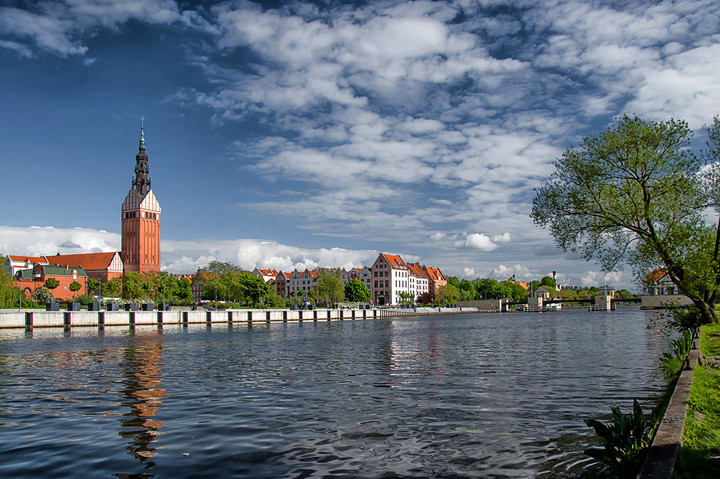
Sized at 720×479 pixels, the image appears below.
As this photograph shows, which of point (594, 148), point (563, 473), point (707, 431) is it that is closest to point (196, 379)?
point (563, 473)

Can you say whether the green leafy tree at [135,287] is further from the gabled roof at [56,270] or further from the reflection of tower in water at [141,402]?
the reflection of tower in water at [141,402]

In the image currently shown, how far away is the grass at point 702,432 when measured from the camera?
729cm

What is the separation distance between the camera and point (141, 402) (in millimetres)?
16094

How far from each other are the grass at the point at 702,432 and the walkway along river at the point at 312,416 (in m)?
1.64

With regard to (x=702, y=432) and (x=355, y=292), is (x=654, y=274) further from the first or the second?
(x=355, y=292)

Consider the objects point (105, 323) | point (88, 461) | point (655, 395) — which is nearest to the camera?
point (88, 461)

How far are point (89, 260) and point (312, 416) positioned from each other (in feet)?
651

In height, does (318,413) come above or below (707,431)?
below

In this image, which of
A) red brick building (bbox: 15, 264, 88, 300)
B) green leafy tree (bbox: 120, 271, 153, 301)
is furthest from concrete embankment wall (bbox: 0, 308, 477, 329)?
red brick building (bbox: 15, 264, 88, 300)

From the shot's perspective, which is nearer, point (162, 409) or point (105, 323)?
point (162, 409)

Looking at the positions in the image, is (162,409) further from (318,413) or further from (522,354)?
(522,354)

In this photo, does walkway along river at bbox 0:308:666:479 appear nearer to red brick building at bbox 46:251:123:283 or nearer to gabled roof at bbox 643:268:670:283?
gabled roof at bbox 643:268:670:283

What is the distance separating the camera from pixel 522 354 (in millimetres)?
31734

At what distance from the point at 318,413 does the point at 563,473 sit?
7.08 meters
